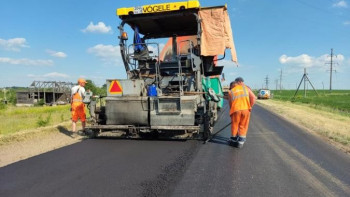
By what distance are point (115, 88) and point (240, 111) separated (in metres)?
2.82

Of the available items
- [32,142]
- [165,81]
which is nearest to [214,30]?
[165,81]

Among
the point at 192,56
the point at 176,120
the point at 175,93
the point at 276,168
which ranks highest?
the point at 192,56

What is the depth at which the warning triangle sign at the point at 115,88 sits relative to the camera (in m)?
6.74

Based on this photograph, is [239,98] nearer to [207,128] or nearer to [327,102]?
[207,128]

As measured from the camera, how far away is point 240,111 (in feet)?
Answer: 20.2

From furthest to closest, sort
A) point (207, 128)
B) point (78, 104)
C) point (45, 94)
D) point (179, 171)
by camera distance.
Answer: point (45, 94) → point (78, 104) → point (207, 128) → point (179, 171)

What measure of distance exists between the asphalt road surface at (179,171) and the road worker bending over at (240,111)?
10.0 inches

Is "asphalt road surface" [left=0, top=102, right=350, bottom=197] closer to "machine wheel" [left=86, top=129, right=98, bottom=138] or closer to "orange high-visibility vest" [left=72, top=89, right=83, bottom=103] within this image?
"machine wheel" [left=86, top=129, right=98, bottom=138]

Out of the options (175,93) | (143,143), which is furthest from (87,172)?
(175,93)

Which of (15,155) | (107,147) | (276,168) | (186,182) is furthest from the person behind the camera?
(107,147)

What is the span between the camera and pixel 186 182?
12.5ft

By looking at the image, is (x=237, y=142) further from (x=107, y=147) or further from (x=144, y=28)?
(x=144, y=28)

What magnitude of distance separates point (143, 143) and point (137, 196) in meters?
3.09

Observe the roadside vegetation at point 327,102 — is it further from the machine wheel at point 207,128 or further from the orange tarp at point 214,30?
the machine wheel at point 207,128
